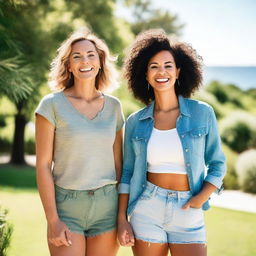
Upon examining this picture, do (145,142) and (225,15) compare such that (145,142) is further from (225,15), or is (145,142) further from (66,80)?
(225,15)

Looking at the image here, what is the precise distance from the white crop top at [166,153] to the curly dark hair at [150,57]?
52 cm

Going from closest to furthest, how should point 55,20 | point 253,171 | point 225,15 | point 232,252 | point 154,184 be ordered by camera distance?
point 154,184 → point 232,252 → point 253,171 → point 55,20 → point 225,15

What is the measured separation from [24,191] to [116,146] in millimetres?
6436

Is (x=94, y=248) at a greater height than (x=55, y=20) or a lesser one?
lesser

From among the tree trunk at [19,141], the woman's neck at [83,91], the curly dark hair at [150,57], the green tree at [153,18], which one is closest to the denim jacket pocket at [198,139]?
the curly dark hair at [150,57]

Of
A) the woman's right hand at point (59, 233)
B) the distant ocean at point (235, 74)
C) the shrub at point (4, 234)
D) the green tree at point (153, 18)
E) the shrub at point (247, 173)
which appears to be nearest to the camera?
the woman's right hand at point (59, 233)

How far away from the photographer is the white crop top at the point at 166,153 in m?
2.97

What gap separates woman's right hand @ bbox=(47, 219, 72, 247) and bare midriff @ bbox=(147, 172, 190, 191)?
26.9 inches

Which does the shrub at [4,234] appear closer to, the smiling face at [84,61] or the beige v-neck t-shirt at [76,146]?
the beige v-neck t-shirt at [76,146]

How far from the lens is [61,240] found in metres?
2.81

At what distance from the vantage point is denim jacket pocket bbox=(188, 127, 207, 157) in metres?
3.00

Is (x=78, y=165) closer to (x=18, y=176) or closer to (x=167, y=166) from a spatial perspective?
(x=167, y=166)

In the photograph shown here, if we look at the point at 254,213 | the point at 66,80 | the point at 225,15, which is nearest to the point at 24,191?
the point at 254,213

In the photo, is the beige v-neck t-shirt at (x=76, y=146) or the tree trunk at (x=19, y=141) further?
the tree trunk at (x=19, y=141)
